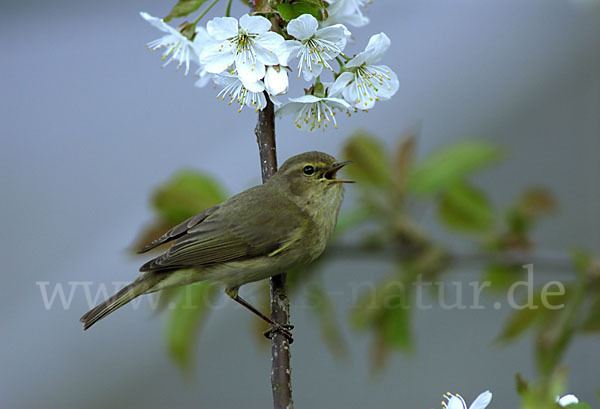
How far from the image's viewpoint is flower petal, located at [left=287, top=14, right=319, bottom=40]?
1.41 meters

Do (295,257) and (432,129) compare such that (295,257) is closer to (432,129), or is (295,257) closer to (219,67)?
(219,67)

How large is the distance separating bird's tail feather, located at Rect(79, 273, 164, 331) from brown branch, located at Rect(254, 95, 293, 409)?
15.0 inches

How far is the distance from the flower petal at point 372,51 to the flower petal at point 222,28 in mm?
257

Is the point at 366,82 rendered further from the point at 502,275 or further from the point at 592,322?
the point at 502,275

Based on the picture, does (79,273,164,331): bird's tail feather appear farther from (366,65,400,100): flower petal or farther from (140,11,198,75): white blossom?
(366,65,400,100): flower petal

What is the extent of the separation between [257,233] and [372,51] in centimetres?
75

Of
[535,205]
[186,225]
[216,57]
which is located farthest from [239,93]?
[535,205]

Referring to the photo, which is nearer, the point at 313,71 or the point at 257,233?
the point at 313,71

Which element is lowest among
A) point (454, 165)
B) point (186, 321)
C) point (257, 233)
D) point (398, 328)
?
point (398, 328)

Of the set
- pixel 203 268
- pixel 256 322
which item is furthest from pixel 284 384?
pixel 256 322

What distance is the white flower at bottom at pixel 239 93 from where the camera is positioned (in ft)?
5.04

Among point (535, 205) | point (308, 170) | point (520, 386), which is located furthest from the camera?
point (535, 205)

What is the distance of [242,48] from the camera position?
1467mm

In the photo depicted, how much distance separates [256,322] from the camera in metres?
2.37
